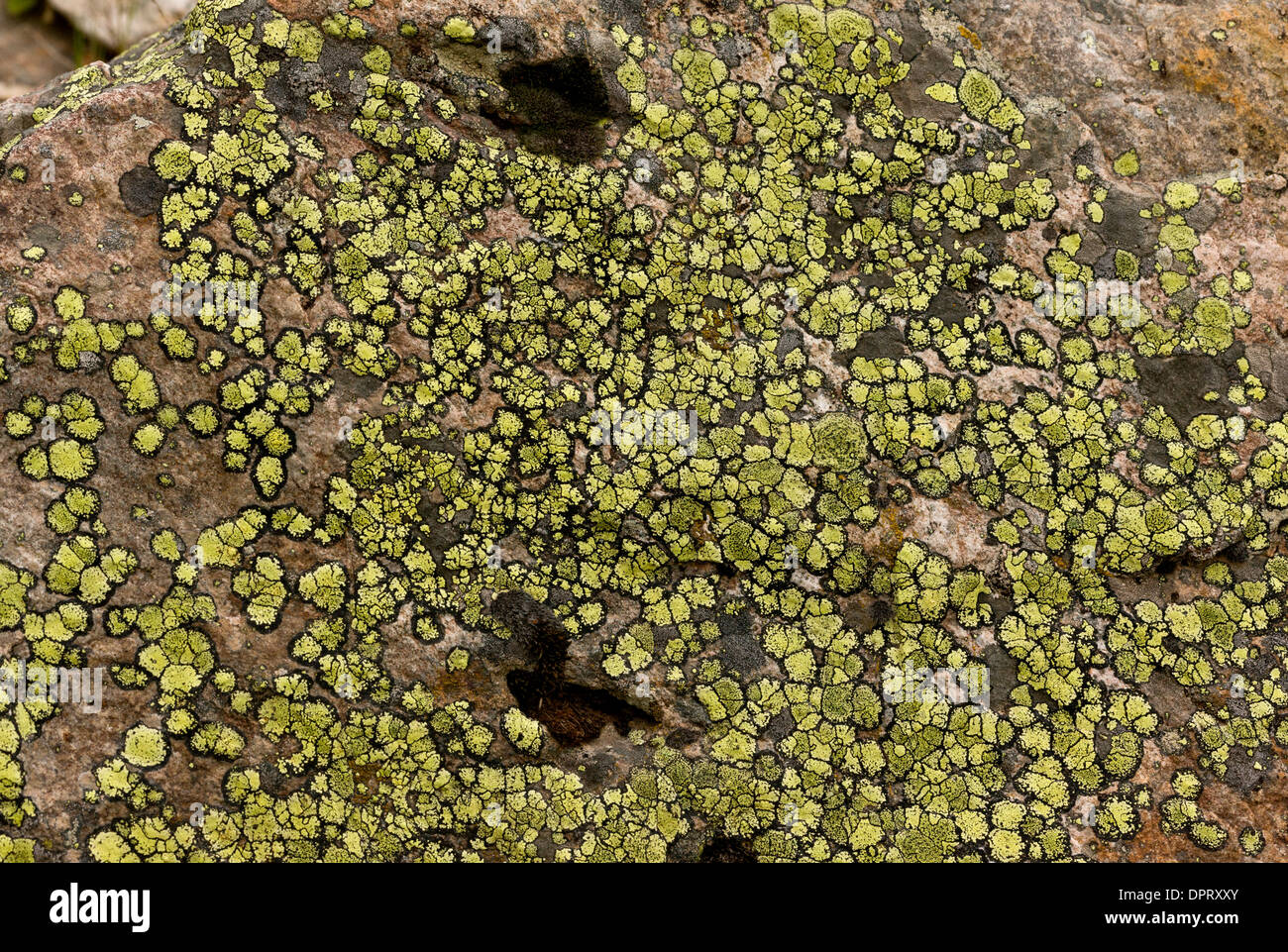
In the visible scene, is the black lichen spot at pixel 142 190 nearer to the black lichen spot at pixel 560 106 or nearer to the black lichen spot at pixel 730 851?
the black lichen spot at pixel 560 106

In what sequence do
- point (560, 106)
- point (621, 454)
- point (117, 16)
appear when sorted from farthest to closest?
point (117, 16)
point (560, 106)
point (621, 454)

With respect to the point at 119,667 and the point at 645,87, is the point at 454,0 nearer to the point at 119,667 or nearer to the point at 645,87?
the point at 645,87

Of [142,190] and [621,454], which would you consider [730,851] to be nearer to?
[621,454]

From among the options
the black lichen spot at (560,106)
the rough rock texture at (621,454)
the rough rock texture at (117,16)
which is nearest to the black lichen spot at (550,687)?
the rough rock texture at (621,454)

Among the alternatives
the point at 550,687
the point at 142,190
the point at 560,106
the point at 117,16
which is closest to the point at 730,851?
the point at 550,687

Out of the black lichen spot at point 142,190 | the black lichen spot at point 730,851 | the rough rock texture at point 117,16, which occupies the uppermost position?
the black lichen spot at point 142,190

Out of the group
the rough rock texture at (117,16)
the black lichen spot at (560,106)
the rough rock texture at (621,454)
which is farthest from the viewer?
the rough rock texture at (117,16)

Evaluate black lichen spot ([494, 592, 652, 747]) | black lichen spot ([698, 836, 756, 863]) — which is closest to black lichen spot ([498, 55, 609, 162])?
black lichen spot ([494, 592, 652, 747])
